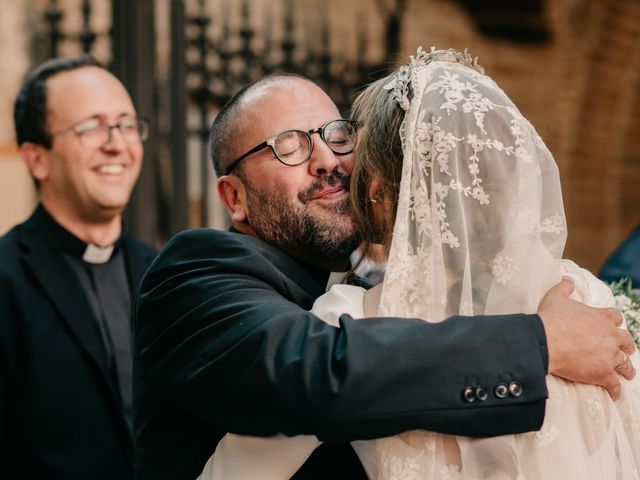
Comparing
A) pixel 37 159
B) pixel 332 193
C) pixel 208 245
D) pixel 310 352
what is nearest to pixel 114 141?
pixel 37 159

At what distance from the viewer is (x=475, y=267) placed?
1972 millimetres

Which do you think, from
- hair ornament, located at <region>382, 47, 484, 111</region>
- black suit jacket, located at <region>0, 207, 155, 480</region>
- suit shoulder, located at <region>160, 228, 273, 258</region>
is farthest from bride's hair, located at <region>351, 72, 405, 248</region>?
black suit jacket, located at <region>0, 207, 155, 480</region>

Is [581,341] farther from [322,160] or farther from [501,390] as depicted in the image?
[322,160]

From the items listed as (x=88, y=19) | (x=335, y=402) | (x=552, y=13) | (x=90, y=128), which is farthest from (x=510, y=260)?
(x=552, y=13)

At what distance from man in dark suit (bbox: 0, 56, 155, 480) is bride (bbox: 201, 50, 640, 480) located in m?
1.59

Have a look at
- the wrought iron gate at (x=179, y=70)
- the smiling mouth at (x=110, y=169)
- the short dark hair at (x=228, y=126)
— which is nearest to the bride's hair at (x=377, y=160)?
the short dark hair at (x=228, y=126)

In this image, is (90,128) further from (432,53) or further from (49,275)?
(432,53)

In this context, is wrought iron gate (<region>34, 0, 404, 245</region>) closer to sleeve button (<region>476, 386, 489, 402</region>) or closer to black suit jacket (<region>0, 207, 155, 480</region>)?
black suit jacket (<region>0, 207, 155, 480</region>)

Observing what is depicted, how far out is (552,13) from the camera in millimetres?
7926

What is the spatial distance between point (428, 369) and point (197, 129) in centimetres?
416

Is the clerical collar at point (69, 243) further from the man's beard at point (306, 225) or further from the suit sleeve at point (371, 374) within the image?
the suit sleeve at point (371, 374)

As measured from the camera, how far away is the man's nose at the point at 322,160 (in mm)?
2492

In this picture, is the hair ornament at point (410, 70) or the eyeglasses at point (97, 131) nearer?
the hair ornament at point (410, 70)

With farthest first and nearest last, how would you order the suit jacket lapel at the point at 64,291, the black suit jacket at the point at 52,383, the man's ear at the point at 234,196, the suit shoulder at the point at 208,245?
the suit jacket lapel at the point at 64,291 → the black suit jacket at the point at 52,383 → the man's ear at the point at 234,196 → the suit shoulder at the point at 208,245
